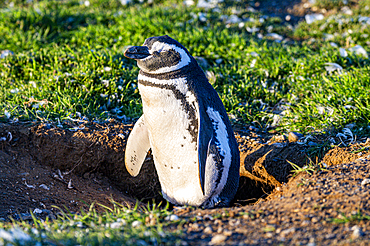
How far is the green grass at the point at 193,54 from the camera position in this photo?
12.6 ft

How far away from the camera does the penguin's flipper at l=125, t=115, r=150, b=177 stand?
316 centimetres

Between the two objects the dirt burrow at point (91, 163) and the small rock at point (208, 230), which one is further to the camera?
the dirt burrow at point (91, 163)

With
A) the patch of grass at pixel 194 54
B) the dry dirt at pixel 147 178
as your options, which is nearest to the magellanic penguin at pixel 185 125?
the dry dirt at pixel 147 178

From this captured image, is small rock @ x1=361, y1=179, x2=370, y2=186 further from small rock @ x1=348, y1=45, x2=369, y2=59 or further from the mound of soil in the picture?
small rock @ x1=348, y1=45, x2=369, y2=59

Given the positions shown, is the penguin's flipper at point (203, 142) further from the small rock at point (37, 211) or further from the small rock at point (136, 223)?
the small rock at point (37, 211)

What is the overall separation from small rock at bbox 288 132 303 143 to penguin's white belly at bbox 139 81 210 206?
1213mm

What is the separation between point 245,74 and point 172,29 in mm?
1596

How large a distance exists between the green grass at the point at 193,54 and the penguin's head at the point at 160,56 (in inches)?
40.7

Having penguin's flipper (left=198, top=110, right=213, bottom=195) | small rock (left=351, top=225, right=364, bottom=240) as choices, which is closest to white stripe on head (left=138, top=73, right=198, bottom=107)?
penguin's flipper (left=198, top=110, right=213, bottom=195)

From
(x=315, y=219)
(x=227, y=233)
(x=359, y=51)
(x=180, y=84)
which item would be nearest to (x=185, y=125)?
(x=180, y=84)

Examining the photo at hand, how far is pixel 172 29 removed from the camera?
5.71 m

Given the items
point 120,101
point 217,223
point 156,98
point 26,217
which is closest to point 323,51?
point 120,101

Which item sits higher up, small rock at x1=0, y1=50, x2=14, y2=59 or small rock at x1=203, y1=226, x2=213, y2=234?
small rock at x1=0, y1=50, x2=14, y2=59

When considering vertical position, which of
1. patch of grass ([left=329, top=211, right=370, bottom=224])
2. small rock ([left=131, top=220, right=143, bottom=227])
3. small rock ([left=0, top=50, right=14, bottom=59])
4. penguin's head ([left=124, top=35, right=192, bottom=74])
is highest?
penguin's head ([left=124, top=35, right=192, bottom=74])
